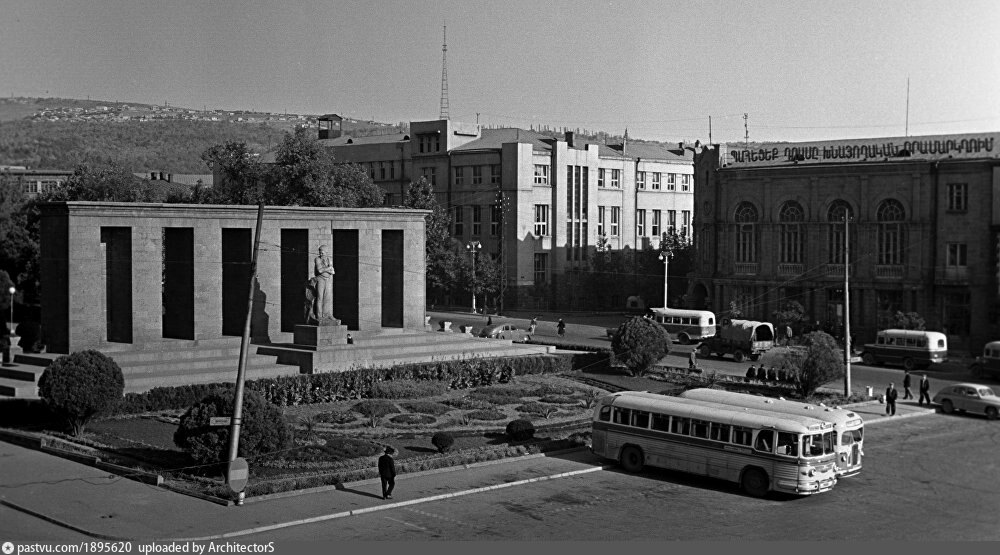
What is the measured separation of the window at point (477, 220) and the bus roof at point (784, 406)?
187 feet

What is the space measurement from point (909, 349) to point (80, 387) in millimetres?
38153

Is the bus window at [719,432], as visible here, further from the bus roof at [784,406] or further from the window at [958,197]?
the window at [958,197]

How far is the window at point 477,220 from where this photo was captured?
89375 mm

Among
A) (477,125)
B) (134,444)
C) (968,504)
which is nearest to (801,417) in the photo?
(968,504)

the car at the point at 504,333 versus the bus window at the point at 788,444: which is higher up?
the car at the point at 504,333

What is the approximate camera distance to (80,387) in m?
32.7

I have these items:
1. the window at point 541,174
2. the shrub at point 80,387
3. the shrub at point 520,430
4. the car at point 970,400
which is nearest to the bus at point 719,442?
the shrub at point 520,430

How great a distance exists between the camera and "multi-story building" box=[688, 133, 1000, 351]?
200 feet

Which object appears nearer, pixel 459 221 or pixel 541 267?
pixel 541 267

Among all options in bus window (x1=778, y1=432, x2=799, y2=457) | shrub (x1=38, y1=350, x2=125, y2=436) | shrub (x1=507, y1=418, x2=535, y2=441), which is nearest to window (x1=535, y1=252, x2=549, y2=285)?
shrub (x1=507, y1=418, x2=535, y2=441)

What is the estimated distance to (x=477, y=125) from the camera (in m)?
94.5

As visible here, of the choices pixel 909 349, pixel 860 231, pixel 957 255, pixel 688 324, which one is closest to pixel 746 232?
pixel 860 231

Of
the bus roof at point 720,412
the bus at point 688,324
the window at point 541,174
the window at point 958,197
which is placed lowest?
the bus roof at point 720,412

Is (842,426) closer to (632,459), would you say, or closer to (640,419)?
(640,419)
